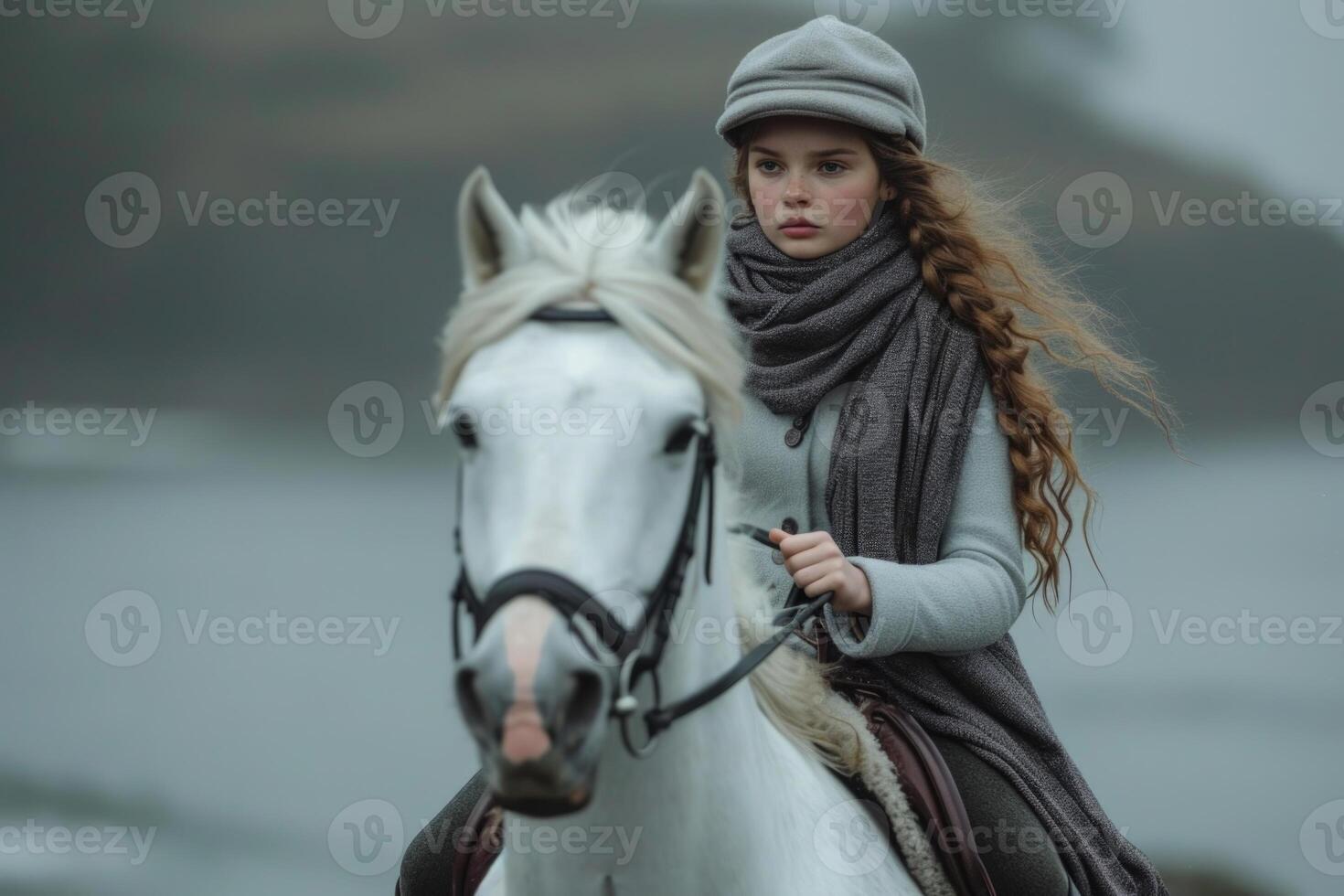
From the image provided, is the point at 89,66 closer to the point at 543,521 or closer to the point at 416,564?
the point at 416,564

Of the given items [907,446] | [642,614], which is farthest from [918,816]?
[642,614]

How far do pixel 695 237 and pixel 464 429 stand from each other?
1.07 feet

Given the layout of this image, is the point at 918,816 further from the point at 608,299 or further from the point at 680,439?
the point at 608,299

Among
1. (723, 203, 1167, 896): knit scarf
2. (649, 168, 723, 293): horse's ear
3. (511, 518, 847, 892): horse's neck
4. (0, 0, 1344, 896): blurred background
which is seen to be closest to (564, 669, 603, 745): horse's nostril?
(511, 518, 847, 892): horse's neck

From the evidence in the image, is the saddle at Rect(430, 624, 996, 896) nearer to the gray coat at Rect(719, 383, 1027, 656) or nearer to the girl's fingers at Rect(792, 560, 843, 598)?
the gray coat at Rect(719, 383, 1027, 656)

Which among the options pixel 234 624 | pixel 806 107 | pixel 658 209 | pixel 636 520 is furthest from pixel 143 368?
pixel 636 520

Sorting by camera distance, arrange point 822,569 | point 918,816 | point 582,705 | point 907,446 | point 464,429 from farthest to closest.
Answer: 1. point 907,446
2. point 918,816
3. point 822,569
4. point 464,429
5. point 582,705

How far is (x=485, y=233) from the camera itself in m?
1.28

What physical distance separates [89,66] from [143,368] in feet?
4.37

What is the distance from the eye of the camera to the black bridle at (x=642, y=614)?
1037 mm

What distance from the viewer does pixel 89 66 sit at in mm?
5168

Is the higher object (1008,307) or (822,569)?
(1008,307)

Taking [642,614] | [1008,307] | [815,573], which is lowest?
[642,614]

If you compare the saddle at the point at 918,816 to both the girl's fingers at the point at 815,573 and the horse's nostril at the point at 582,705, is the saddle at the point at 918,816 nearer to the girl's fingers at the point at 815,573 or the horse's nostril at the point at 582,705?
the girl's fingers at the point at 815,573
